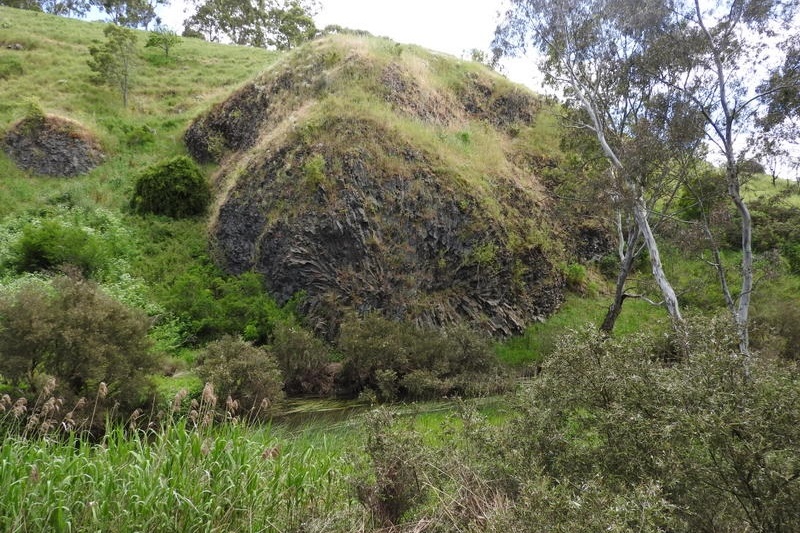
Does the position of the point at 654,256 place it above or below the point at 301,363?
above

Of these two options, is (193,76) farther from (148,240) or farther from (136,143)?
(148,240)

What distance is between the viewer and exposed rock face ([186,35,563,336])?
1625cm

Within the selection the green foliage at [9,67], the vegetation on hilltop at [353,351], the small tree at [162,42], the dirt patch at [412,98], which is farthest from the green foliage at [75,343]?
the small tree at [162,42]

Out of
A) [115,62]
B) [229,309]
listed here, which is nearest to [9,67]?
[115,62]

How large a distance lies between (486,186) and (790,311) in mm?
11278

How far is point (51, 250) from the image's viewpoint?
16047mm

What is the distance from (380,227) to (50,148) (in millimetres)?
16981

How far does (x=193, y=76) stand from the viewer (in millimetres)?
35031

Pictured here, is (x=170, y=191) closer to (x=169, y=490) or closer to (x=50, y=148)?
(x=50, y=148)

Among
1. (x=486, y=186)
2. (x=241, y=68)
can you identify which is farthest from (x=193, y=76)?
(x=486, y=186)

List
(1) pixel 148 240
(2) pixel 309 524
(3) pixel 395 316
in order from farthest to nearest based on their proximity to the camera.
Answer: (1) pixel 148 240
(3) pixel 395 316
(2) pixel 309 524

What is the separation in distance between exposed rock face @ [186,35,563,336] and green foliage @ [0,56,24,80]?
18180mm

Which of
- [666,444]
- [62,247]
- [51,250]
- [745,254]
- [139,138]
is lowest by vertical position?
[666,444]

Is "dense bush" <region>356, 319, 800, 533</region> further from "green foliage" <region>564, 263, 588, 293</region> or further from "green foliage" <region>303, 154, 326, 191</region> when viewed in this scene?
"green foliage" <region>564, 263, 588, 293</region>
